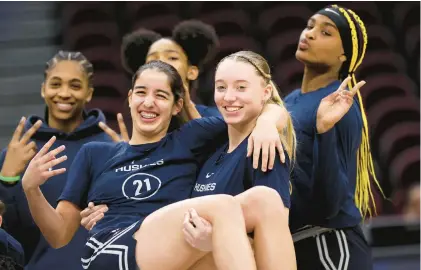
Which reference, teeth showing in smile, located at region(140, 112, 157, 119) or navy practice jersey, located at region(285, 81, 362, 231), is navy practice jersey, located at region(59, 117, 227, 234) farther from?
navy practice jersey, located at region(285, 81, 362, 231)

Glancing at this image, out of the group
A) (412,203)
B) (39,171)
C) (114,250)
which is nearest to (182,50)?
(39,171)

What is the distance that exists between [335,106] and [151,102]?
1.84 ft

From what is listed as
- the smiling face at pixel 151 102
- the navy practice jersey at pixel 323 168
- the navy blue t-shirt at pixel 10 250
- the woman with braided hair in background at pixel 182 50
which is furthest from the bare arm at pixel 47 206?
the navy practice jersey at pixel 323 168

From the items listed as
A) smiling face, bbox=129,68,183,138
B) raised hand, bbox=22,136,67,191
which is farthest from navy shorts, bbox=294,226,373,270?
raised hand, bbox=22,136,67,191

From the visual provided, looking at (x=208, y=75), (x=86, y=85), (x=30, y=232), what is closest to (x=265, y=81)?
(x=86, y=85)

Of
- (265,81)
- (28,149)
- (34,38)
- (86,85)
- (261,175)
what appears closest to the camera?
(261,175)

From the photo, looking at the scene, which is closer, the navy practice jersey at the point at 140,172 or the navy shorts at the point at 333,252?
the navy practice jersey at the point at 140,172

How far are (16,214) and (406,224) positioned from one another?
2.20 metres

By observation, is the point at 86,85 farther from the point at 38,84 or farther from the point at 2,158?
the point at 38,84

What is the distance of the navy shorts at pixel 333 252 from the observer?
3.15 metres

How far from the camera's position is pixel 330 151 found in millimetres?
3027

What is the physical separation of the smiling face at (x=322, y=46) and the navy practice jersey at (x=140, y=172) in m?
0.45

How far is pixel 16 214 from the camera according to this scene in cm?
336

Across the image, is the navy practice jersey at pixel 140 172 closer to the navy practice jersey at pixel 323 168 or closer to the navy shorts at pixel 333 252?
the navy practice jersey at pixel 323 168
